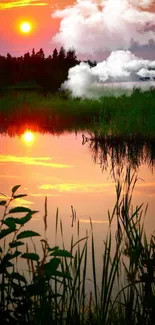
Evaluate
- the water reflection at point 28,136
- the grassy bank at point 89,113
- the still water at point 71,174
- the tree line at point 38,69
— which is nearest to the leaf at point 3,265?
the still water at point 71,174

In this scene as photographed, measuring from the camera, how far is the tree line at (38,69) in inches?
1037

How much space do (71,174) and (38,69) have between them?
21.0 m

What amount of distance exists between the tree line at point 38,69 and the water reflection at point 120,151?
50.1ft

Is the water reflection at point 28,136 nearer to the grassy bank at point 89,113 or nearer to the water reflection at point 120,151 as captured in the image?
the grassy bank at point 89,113

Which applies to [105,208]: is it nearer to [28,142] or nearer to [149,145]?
[149,145]

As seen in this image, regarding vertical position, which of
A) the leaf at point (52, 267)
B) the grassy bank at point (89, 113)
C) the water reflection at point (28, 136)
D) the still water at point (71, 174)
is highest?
the grassy bank at point (89, 113)

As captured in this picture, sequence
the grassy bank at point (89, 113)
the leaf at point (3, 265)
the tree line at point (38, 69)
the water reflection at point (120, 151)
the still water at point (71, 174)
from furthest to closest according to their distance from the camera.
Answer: the tree line at point (38, 69)
the grassy bank at point (89, 113)
the water reflection at point (120, 151)
the still water at point (71, 174)
the leaf at point (3, 265)

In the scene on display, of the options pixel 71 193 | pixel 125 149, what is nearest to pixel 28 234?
pixel 71 193

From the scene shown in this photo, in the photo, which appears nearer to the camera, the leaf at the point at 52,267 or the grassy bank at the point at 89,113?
the leaf at the point at 52,267

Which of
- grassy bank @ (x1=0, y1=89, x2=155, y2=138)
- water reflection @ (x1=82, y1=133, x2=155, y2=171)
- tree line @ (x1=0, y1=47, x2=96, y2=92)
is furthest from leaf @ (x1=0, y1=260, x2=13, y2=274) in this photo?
tree line @ (x1=0, y1=47, x2=96, y2=92)

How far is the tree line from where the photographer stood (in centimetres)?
2634

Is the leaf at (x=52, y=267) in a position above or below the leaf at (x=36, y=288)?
above

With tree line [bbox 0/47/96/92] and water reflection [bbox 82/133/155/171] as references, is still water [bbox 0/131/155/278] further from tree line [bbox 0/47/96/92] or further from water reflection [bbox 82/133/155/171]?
tree line [bbox 0/47/96/92]

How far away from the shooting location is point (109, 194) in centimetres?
605
